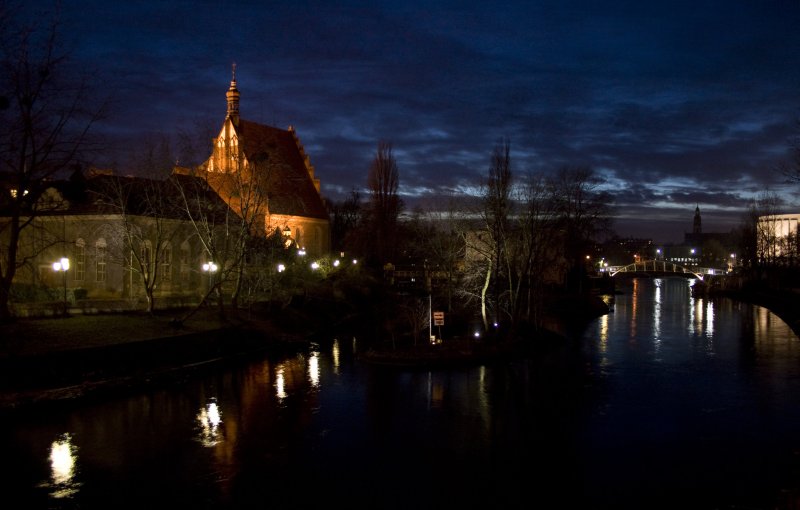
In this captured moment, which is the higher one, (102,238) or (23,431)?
(102,238)

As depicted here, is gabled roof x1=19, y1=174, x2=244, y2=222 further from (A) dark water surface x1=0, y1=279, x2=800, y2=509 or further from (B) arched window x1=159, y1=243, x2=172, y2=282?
(A) dark water surface x1=0, y1=279, x2=800, y2=509

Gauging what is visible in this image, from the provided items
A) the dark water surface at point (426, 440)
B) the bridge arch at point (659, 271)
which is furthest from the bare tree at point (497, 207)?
the bridge arch at point (659, 271)

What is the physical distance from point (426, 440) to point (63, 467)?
30.3ft

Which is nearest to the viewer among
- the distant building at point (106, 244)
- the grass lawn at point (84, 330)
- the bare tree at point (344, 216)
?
the grass lawn at point (84, 330)

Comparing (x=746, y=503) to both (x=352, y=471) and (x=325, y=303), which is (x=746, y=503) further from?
(x=325, y=303)

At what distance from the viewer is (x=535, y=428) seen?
809 inches

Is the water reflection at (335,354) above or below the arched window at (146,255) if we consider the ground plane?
below

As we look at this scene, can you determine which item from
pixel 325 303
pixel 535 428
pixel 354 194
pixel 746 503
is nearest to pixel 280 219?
pixel 325 303

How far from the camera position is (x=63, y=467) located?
1672 centimetres

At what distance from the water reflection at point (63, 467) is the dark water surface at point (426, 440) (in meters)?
0.07

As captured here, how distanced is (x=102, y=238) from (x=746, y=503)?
121ft

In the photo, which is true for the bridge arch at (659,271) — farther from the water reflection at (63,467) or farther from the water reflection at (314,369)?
the water reflection at (63,467)

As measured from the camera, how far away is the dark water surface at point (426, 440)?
49.5ft

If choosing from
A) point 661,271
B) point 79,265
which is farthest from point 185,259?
point 661,271
